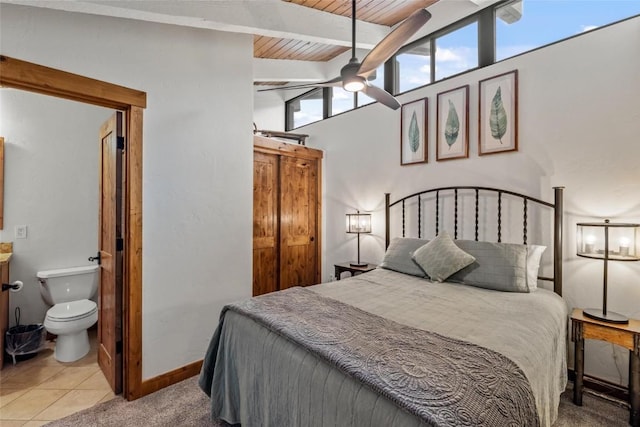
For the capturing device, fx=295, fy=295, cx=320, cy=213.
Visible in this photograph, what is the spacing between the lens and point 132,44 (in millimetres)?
2199

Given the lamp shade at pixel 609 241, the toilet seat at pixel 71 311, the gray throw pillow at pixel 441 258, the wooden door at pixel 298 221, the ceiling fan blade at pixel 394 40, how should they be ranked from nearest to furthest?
the ceiling fan blade at pixel 394 40
the lamp shade at pixel 609 241
the gray throw pillow at pixel 441 258
the toilet seat at pixel 71 311
the wooden door at pixel 298 221

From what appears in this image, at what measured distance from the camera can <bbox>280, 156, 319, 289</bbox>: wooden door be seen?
3.92 m

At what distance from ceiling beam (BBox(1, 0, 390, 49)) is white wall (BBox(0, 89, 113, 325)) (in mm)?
1869

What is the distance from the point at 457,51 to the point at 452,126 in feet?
2.63

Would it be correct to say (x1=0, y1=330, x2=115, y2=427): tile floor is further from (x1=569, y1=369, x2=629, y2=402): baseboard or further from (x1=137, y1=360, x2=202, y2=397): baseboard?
(x1=569, y1=369, x2=629, y2=402): baseboard

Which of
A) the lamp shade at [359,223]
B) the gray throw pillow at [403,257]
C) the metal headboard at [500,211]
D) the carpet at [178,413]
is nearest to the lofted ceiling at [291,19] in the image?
the metal headboard at [500,211]

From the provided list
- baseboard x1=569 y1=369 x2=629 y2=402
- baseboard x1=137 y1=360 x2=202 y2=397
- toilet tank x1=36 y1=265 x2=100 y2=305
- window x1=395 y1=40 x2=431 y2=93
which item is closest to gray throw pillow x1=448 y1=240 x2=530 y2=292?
baseboard x1=569 y1=369 x2=629 y2=402

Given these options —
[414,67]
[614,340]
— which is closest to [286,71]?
[414,67]

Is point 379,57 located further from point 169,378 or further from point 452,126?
point 169,378

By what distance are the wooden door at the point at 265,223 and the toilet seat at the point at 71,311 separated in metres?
1.60

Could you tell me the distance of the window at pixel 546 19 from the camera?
7.20ft

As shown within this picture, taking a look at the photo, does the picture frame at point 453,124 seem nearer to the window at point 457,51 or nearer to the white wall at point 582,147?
the white wall at point 582,147

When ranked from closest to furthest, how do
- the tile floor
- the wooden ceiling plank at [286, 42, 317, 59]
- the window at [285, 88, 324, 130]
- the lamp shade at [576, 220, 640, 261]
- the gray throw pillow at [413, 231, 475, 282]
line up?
the lamp shade at [576, 220, 640, 261]
the tile floor
the gray throw pillow at [413, 231, 475, 282]
the wooden ceiling plank at [286, 42, 317, 59]
the window at [285, 88, 324, 130]

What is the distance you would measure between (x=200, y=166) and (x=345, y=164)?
2.10 m
